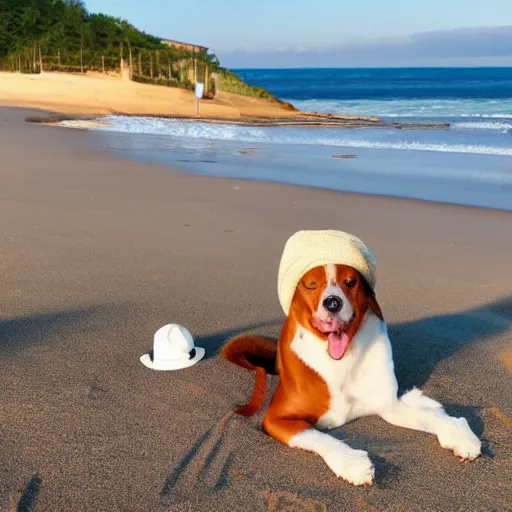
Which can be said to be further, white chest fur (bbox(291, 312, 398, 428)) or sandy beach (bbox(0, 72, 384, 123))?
sandy beach (bbox(0, 72, 384, 123))

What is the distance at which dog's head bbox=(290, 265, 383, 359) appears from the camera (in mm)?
3336

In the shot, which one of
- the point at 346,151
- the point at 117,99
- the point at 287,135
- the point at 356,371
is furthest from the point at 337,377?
the point at 117,99

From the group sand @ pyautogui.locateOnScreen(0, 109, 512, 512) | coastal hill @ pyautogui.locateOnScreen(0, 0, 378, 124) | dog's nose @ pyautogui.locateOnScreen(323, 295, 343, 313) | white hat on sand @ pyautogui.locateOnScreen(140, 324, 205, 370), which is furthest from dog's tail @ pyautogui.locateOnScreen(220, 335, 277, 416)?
coastal hill @ pyautogui.locateOnScreen(0, 0, 378, 124)

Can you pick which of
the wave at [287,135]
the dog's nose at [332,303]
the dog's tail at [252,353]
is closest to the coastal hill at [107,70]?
the wave at [287,135]

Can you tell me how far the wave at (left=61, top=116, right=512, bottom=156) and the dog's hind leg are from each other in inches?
593

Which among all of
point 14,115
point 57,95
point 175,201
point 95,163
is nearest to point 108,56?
point 57,95

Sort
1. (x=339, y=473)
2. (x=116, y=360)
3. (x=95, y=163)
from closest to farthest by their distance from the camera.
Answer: (x=339, y=473) < (x=116, y=360) < (x=95, y=163)

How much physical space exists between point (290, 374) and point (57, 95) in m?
30.9

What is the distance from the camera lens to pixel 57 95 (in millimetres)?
31984

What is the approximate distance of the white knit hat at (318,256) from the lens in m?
3.46

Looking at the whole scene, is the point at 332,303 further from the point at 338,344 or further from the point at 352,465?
the point at 352,465

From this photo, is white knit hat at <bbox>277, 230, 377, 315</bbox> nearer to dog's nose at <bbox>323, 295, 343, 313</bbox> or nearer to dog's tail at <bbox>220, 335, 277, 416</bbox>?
dog's nose at <bbox>323, 295, 343, 313</bbox>

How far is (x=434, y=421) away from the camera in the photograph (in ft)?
11.8

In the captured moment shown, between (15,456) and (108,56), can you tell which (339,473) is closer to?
(15,456)
